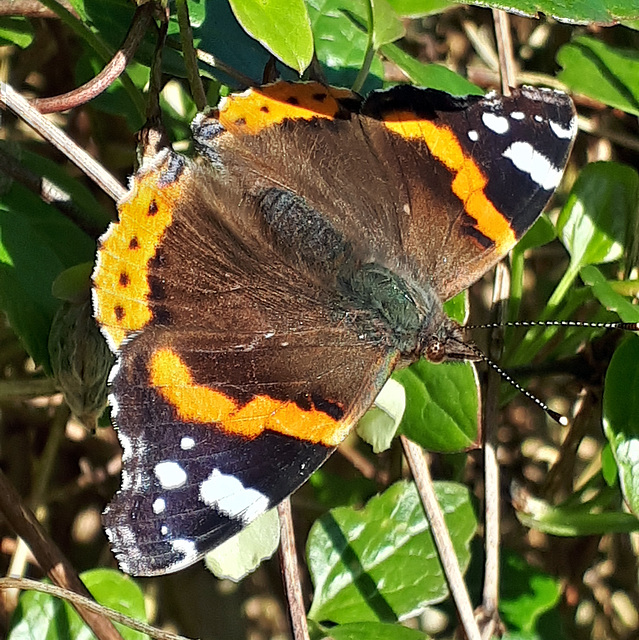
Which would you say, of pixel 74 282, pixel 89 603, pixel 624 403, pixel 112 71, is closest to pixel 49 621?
pixel 89 603

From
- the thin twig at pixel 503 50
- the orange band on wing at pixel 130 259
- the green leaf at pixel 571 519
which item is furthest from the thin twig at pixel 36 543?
the thin twig at pixel 503 50

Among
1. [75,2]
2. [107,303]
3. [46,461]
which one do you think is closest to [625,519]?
[107,303]

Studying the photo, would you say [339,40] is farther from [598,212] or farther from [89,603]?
[89,603]

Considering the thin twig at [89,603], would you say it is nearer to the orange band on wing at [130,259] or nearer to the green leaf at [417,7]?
the orange band on wing at [130,259]

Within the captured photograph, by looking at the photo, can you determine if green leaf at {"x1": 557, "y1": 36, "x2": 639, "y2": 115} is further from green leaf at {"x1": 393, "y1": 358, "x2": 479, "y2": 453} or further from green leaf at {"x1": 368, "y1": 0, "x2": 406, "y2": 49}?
green leaf at {"x1": 393, "y1": 358, "x2": 479, "y2": 453}

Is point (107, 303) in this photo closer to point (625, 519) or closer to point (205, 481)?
point (205, 481)

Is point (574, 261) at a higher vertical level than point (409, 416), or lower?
higher
